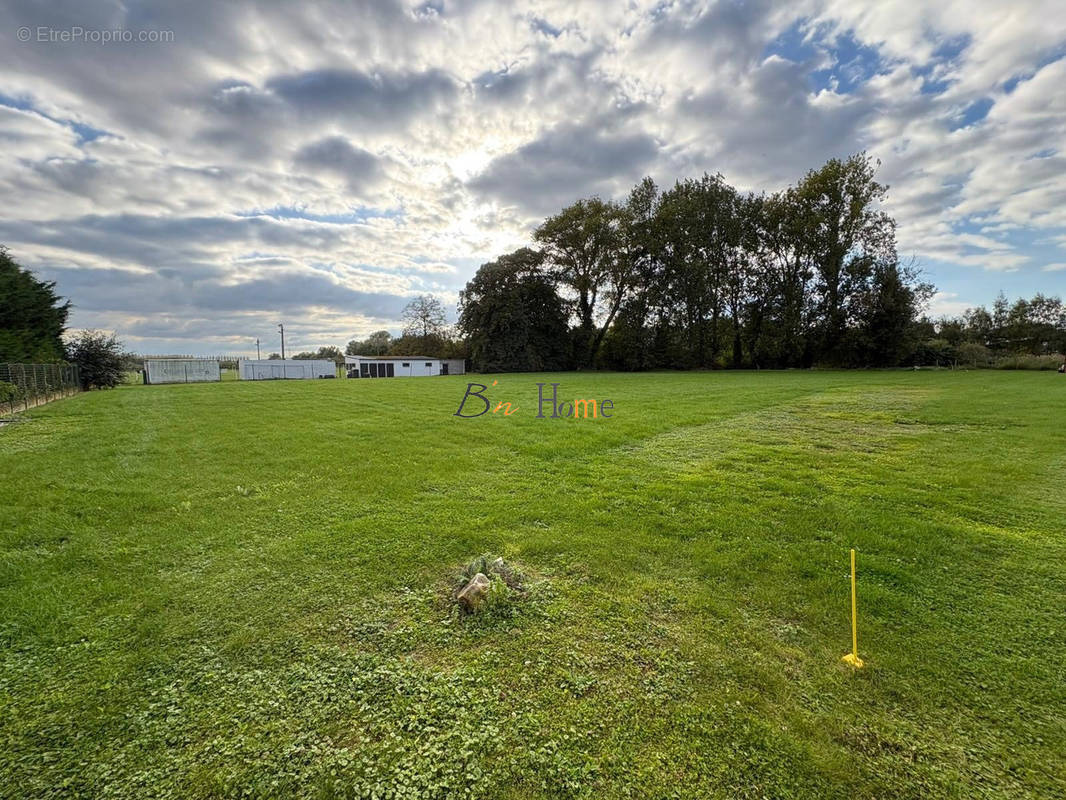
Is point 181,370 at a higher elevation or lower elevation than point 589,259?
lower

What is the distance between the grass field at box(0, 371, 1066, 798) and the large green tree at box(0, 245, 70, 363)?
52.9 ft

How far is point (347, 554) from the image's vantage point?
3932mm

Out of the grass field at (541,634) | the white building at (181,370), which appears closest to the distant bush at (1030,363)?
the grass field at (541,634)

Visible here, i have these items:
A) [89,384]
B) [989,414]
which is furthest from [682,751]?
[89,384]

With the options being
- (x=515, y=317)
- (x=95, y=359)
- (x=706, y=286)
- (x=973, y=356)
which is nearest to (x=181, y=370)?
(x=95, y=359)

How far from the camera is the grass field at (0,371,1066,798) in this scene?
6.39 feet

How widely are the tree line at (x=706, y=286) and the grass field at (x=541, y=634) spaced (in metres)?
30.9

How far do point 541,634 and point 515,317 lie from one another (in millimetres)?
36930

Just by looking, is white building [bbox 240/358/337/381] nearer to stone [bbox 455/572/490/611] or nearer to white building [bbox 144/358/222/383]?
white building [bbox 144/358/222/383]

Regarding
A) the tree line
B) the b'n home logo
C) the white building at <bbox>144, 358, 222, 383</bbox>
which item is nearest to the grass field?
the b'n home logo

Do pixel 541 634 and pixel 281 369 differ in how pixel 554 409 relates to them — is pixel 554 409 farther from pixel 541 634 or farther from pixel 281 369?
pixel 281 369

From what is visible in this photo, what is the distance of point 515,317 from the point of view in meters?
38.7

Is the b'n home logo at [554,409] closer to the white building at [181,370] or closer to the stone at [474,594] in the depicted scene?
the stone at [474,594]

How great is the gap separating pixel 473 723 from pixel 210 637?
6.17 ft
